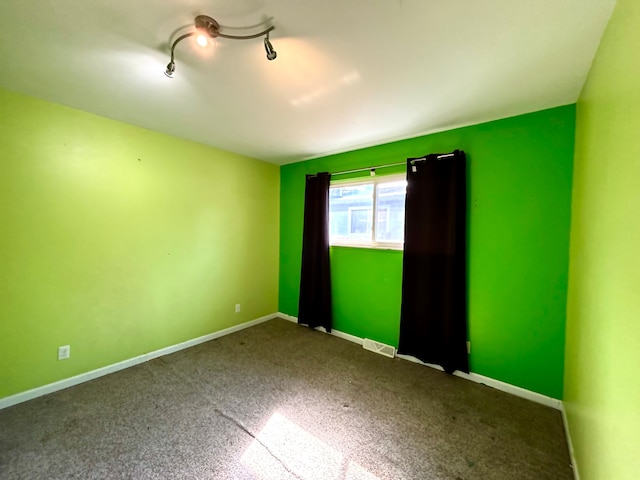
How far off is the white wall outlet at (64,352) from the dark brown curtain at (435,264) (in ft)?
10.1

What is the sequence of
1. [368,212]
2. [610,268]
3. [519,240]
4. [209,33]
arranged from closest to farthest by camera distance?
[610,268], [209,33], [519,240], [368,212]

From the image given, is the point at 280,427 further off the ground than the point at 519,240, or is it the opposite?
the point at 519,240

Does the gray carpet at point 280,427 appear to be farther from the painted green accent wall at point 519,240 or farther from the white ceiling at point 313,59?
the white ceiling at point 313,59

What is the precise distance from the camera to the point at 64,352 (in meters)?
2.11

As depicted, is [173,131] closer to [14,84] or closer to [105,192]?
[105,192]

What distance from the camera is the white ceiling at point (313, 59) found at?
1141 mm

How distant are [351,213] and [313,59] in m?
1.90

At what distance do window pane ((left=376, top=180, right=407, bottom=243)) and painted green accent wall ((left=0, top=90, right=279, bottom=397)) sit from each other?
184 cm

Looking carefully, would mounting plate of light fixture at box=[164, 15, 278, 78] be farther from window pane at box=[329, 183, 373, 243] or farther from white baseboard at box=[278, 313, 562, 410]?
white baseboard at box=[278, 313, 562, 410]

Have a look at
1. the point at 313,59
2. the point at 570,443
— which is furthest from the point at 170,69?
the point at 570,443

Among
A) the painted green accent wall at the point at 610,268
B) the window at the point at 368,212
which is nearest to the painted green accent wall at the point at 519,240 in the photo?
the painted green accent wall at the point at 610,268

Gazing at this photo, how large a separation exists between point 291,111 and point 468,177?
173cm

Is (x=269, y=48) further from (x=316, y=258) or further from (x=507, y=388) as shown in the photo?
(x=507, y=388)

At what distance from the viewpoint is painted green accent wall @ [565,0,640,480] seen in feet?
2.72
